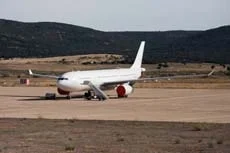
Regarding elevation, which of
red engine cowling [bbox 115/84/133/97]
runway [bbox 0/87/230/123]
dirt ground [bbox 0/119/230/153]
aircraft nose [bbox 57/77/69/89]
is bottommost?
dirt ground [bbox 0/119/230/153]

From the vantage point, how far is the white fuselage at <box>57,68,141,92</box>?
181 feet

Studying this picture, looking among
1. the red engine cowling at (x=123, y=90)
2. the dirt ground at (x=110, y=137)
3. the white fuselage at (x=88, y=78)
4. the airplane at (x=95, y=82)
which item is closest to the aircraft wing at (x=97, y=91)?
the airplane at (x=95, y=82)

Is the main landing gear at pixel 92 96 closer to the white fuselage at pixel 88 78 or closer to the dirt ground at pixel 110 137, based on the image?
the white fuselage at pixel 88 78

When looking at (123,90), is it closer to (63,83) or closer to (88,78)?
(88,78)

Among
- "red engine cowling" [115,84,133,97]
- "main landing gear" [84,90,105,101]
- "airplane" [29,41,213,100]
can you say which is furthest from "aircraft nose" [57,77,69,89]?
"red engine cowling" [115,84,133,97]

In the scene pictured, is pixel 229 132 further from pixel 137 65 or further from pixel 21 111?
pixel 137 65

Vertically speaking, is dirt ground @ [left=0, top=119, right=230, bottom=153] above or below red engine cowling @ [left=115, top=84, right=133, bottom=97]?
below

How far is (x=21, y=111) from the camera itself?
136 ft

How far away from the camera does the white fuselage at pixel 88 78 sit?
181 ft

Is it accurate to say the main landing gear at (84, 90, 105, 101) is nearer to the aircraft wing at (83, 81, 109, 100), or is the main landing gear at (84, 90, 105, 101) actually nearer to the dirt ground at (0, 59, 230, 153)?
the aircraft wing at (83, 81, 109, 100)

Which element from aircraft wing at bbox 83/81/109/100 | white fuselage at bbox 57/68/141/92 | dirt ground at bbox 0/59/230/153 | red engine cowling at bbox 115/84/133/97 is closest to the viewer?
dirt ground at bbox 0/59/230/153

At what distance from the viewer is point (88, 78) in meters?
56.9

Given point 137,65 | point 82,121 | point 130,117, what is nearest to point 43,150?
point 82,121

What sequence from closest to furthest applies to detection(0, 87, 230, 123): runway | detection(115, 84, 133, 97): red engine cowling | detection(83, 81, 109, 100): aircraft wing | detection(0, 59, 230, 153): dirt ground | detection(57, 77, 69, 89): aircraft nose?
detection(0, 59, 230, 153): dirt ground, detection(0, 87, 230, 123): runway, detection(83, 81, 109, 100): aircraft wing, detection(57, 77, 69, 89): aircraft nose, detection(115, 84, 133, 97): red engine cowling
